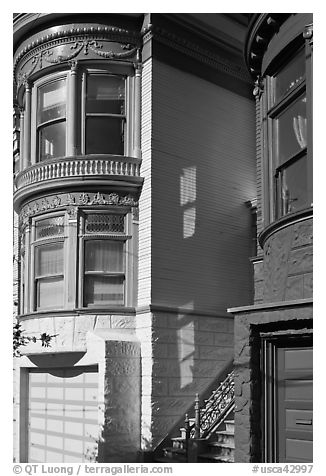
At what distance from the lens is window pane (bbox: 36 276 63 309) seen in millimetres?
14398

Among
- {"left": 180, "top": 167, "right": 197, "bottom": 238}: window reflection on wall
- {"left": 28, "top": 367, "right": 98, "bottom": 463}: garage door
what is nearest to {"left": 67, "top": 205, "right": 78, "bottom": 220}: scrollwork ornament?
{"left": 180, "top": 167, "right": 197, "bottom": 238}: window reflection on wall

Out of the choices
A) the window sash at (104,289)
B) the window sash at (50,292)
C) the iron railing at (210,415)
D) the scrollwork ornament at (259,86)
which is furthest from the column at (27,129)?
the scrollwork ornament at (259,86)

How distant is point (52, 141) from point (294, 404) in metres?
8.72

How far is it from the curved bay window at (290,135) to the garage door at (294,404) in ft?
6.19

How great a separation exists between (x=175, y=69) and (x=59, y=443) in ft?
27.4

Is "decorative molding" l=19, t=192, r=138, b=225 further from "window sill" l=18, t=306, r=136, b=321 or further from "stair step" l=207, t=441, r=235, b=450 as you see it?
"stair step" l=207, t=441, r=235, b=450

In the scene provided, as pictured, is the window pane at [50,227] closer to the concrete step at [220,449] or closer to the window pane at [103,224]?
the window pane at [103,224]

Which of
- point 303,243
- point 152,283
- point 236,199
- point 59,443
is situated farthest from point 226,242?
point 303,243

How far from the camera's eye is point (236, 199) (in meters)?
16.0

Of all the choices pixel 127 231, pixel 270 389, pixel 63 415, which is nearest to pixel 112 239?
pixel 127 231

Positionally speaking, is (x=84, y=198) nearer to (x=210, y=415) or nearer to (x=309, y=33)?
(x=210, y=415)

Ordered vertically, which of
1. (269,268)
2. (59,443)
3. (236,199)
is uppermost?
(236,199)

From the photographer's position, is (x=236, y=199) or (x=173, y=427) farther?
(x=236, y=199)
